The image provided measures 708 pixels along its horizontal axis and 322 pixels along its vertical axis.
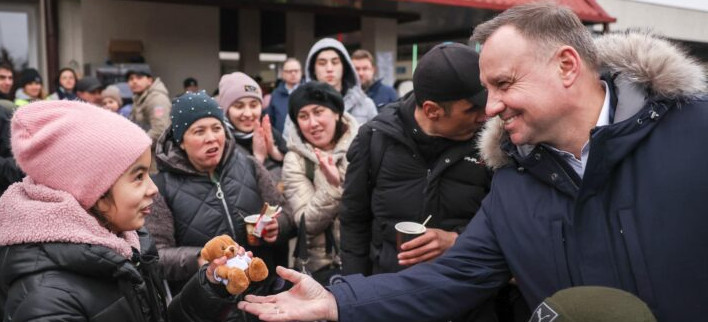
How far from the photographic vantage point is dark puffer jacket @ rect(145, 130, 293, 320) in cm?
305

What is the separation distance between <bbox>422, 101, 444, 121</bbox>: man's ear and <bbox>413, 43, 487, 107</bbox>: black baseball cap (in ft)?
0.08

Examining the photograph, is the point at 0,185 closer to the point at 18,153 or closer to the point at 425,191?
the point at 18,153

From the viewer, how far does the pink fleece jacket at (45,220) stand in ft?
6.05

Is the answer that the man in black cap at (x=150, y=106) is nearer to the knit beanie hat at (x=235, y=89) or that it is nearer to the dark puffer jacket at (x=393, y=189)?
the knit beanie hat at (x=235, y=89)

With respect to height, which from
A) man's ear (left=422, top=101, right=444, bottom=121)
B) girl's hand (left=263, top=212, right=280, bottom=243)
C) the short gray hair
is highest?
the short gray hair

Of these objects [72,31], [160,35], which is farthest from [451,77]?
[160,35]

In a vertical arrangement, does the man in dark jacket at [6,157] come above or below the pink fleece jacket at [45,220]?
below

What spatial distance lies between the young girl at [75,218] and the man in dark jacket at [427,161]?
108cm

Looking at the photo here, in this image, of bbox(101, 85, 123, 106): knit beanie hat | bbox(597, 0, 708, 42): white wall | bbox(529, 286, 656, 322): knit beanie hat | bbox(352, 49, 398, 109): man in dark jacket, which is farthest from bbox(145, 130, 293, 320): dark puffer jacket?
bbox(597, 0, 708, 42): white wall

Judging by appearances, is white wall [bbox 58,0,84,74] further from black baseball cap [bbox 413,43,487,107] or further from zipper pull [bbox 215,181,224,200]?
black baseball cap [bbox 413,43,487,107]

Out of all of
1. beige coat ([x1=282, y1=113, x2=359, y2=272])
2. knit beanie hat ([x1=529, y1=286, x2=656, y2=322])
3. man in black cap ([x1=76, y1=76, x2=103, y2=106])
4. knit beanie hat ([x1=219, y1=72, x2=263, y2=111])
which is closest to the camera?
knit beanie hat ([x1=529, y1=286, x2=656, y2=322])

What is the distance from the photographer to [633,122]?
70.2 inches

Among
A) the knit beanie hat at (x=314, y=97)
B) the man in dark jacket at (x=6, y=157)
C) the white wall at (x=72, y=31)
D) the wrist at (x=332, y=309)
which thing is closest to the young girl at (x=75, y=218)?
the wrist at (x=332, y=309)

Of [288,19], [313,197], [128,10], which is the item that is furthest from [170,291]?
[288,19]
